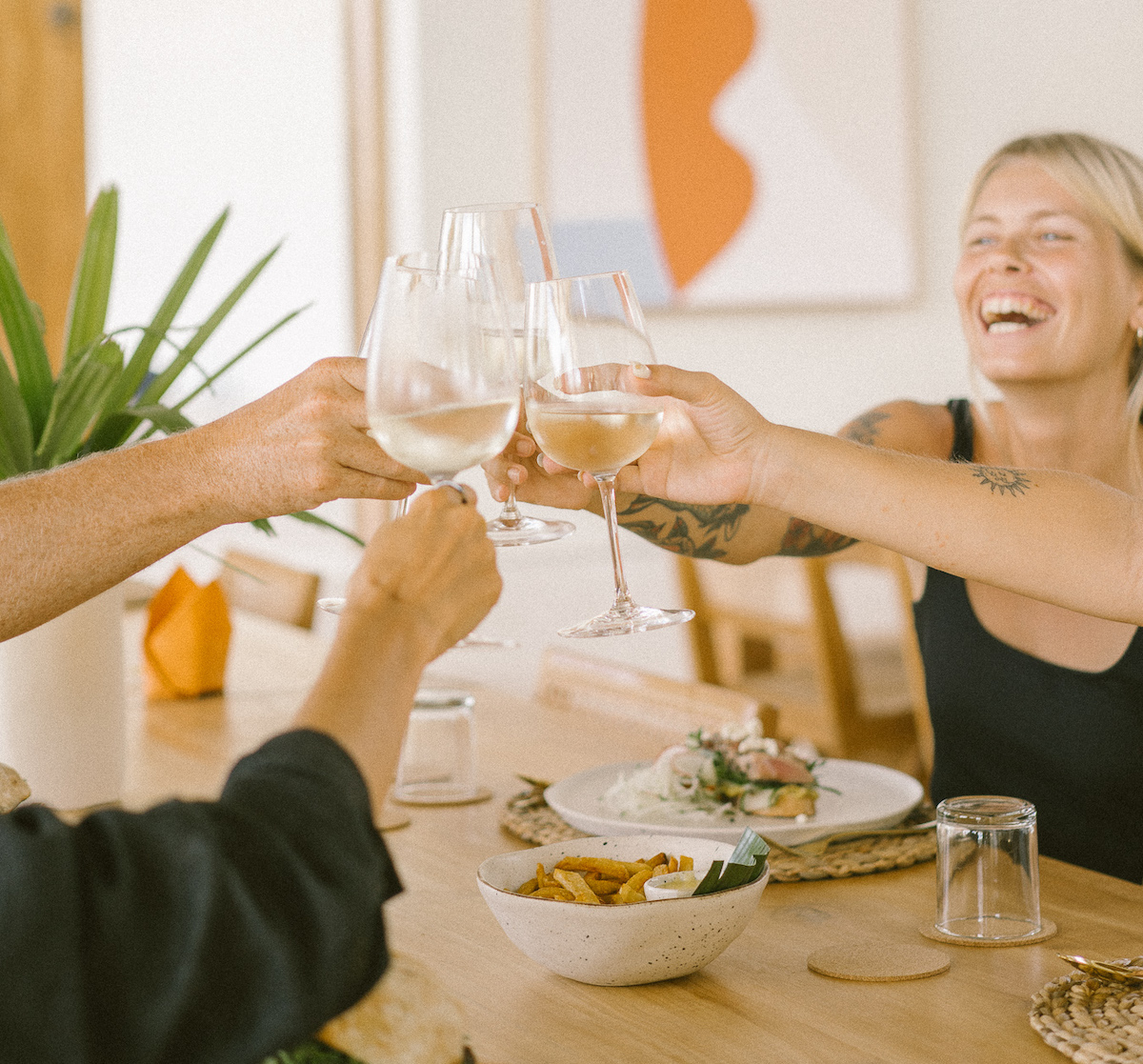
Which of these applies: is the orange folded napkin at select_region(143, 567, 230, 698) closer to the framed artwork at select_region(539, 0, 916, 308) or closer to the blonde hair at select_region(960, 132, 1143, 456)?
the blonde hair at select_region(960, 132, 1143, 456)

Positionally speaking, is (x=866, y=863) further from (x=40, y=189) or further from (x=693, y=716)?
(x=40, y=189)

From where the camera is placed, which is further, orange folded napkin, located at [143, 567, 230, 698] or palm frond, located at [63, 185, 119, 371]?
orange folded napkin, located at [143, 567, 230, 698]

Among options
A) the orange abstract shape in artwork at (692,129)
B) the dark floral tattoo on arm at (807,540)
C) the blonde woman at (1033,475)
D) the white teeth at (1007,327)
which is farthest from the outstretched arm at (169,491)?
the orange abstract shape in artwork at (692,129)

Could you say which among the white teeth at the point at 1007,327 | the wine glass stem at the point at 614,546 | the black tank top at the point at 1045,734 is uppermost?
the white teeth at the point at 1007,327

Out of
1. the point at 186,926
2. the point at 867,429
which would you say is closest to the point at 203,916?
the point at 186,926

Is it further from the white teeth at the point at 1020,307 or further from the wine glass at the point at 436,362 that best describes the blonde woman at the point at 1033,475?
the wine glass at the point at 436,362

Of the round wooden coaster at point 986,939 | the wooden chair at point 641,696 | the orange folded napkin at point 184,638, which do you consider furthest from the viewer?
the orange folded napkin at point 184,638

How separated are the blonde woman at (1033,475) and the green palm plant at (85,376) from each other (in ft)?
1.43

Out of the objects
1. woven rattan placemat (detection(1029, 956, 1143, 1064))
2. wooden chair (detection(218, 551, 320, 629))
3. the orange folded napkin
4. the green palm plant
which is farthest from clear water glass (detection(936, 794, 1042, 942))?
wooden chair (detection(218, 551, 320, 629))

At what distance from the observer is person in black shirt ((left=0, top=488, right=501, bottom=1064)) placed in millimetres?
553

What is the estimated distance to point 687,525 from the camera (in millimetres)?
1567

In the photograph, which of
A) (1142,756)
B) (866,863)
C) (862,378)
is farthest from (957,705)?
(862,378)

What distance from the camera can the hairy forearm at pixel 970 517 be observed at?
3.96 feet

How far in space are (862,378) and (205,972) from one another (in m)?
3.35
